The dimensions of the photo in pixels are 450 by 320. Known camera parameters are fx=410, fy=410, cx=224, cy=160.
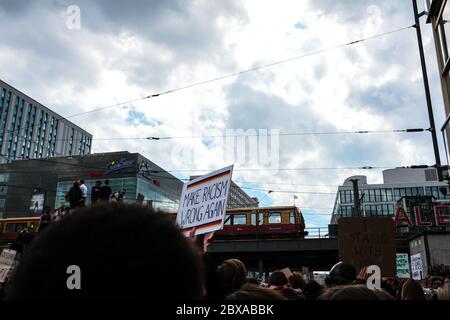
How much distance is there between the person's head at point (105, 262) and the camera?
0.90m

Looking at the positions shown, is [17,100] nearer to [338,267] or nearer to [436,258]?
[436,258]

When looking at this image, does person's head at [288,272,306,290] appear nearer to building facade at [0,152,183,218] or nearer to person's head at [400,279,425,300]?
person's head at [400,279,425,300]

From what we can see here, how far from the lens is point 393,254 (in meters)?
7.54

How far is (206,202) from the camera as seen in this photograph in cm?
614

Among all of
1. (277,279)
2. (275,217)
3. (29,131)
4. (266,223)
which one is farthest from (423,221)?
(29,131)

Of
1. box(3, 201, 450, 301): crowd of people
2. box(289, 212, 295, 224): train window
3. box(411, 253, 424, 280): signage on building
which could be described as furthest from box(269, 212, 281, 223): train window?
box(3, 201, 450, 301): crowd of people

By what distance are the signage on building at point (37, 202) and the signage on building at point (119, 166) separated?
503 inches

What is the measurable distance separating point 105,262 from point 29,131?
127740 mm

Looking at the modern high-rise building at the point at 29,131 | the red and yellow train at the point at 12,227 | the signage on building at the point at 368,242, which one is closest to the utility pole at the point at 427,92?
the signage on building at the point at 368,242

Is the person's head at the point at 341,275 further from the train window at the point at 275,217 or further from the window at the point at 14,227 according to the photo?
the window at the point at 14,227

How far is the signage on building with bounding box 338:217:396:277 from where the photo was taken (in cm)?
759

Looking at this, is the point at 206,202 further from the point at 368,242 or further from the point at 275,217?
the point at 275,217
